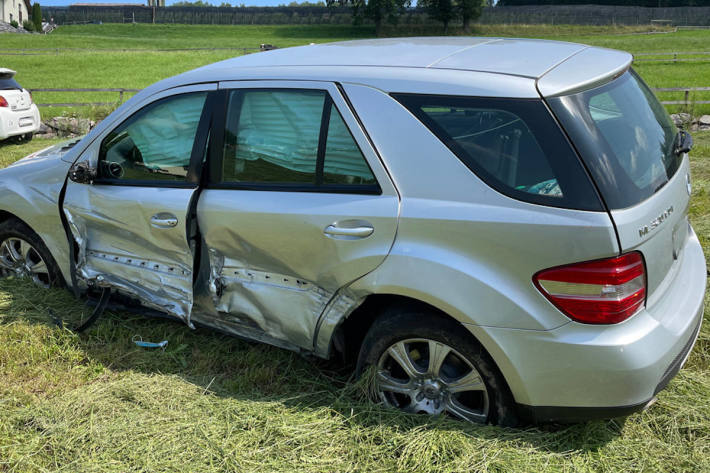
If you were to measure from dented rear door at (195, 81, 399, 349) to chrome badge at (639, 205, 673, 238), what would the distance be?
39.4 inches

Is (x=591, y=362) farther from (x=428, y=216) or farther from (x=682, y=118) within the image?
(x=682, y=118)

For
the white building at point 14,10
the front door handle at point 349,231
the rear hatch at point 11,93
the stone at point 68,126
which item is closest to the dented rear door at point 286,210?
the front door handle at point 349,231

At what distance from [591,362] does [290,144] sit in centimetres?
174

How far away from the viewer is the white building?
73.4 meters

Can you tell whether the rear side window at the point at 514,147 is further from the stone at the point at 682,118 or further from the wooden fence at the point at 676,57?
the wooden fence at the point at 676,57

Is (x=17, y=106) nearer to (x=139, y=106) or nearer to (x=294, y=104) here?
(x=139, y=106)

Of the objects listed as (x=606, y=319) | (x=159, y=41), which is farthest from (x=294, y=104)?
(x=159, y=41)

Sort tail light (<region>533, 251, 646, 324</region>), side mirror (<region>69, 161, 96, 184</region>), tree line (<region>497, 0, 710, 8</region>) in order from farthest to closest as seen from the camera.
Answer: tree line (<region>497, 0, 710, 8</region>)
side mirror (<region>69, 161, 96, 184</region>)
tail light (<region>533, 251, 646, 324</region>)

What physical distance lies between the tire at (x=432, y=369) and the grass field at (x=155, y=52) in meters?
12.6

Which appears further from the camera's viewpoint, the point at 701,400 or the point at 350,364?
the point at 350,364

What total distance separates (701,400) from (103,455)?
2847mm

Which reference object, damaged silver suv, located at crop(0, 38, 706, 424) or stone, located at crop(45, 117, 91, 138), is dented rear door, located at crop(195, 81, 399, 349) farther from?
stone, located at crop(45, 117, 91, 138)

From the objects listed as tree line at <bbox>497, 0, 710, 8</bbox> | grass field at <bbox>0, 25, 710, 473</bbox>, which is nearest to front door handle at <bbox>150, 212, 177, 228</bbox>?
grass field at <bbox>0, 25, 710, 473</bbox>

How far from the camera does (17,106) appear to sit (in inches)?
492
